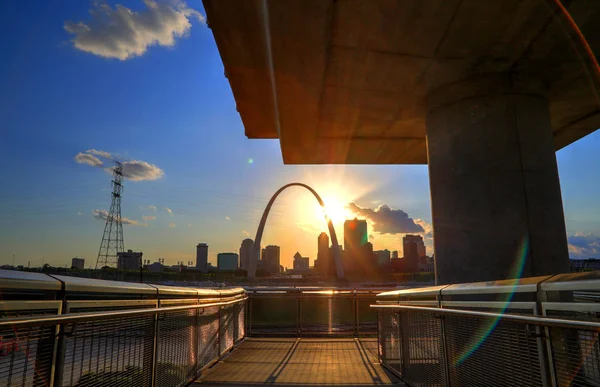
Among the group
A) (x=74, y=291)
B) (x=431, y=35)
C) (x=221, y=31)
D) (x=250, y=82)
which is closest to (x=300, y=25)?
(x=221, y=31)

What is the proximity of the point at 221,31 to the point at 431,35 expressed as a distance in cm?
319

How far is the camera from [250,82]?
8.33 metres

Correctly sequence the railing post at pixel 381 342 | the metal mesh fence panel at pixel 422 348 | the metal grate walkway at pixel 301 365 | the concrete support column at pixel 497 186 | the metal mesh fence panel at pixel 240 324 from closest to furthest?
the metal mesh fence panel at pixel 422 348 < the metal grate walkway at pixel 301 365 < the railing post at pixel 381 342 < the concrete support column at pixel 497 186 < the metal mesh fence panel at pixel 240 324

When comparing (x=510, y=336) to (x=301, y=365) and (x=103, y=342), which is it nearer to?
(x=103, y=342)

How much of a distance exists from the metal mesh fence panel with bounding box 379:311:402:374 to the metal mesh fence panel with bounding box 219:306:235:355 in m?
2.84

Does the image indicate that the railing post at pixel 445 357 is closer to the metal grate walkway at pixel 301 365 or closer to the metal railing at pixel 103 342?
the metal grate walkway at pixel 301 365

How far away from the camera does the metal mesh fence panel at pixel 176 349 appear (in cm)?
455

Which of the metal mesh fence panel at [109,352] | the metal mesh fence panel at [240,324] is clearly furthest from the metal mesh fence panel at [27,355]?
the metal mesh fence panel at [240,324]

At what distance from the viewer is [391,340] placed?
6.70 metres

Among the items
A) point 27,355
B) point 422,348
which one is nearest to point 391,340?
point 422,348

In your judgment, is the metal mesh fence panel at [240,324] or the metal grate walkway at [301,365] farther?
the metal mesh fence panel at [240,324]

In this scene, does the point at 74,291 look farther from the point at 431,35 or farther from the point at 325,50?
the point at 431,35

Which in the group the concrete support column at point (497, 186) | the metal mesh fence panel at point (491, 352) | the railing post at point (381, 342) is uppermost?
the concrete support column at point (497, 186)

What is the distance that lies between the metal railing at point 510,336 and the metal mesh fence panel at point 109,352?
293 cm
